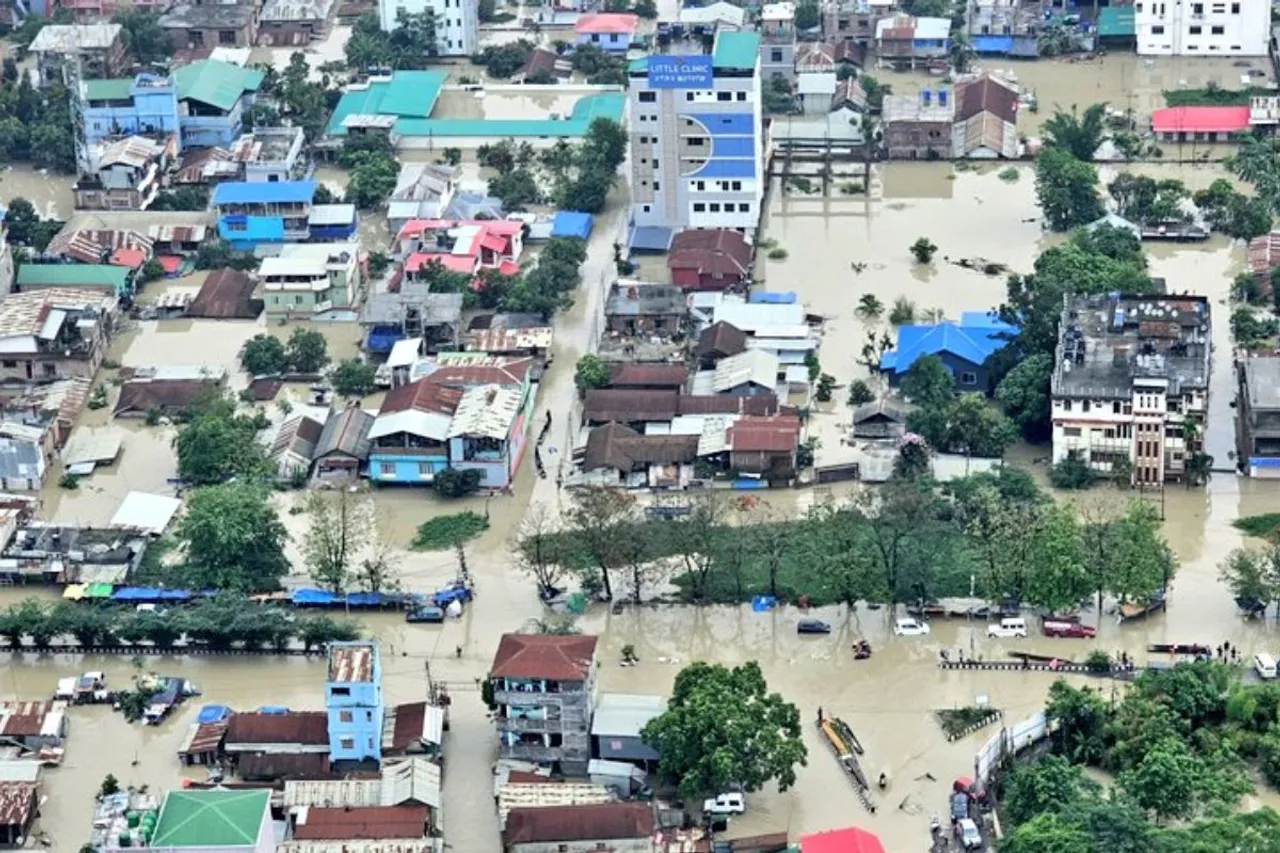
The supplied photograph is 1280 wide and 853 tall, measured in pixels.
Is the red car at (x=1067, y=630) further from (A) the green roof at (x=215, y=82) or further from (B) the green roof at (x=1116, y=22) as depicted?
(B) the green roof at (x=1116, y=22)

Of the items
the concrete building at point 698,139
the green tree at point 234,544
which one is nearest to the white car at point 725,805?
the green tree at point 234,544

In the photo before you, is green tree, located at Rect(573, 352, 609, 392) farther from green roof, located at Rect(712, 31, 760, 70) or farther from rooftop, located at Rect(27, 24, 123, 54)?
A: rooftop, located at Rect(27, 24, 123, 54)

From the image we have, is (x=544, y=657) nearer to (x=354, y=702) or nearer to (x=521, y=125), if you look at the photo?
(x=354, y=702)

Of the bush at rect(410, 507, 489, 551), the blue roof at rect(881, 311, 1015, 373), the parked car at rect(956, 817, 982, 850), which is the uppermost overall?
the blue roof at rect(881, 311, 1015, 373)

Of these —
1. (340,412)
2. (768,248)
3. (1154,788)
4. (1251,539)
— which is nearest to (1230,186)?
(768,248)

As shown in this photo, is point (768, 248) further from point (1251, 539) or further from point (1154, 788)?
point (1154, 788)

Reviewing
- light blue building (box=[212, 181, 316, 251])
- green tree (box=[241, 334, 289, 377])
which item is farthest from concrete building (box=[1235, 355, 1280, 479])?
light blue building (box=[212, 181, 316, 251])
